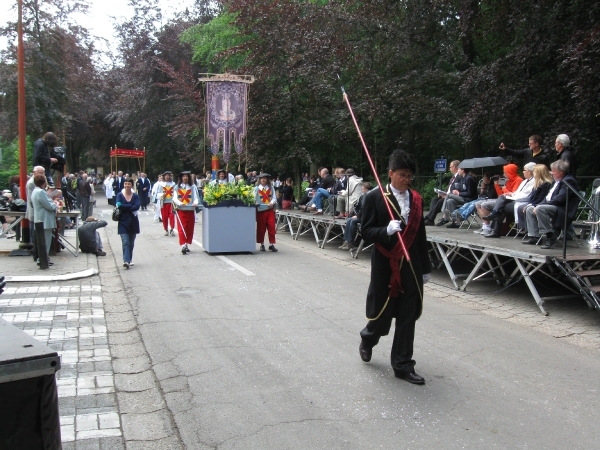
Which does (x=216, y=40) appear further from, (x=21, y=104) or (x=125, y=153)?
(x=21, y=104)

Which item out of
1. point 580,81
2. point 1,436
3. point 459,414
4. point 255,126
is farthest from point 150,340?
point 255,126

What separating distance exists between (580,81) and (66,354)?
10.3 meters

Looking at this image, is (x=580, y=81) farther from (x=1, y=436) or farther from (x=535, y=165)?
(x=1, y=436)

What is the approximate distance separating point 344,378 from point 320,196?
41.4 feet

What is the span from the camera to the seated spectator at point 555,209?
8867 millimetres

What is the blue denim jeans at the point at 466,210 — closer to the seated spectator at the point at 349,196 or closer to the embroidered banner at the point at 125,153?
the seated spectator at the point at 349,196

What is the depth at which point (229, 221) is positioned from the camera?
45.3 ft

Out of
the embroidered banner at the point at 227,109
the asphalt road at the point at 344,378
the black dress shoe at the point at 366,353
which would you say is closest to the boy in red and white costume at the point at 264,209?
the embroidered banner at the point at 227,109

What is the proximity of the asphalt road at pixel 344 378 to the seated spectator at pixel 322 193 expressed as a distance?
8557 mm

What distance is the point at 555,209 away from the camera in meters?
8.96

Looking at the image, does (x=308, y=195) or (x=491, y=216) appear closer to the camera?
(x=491, y=216)

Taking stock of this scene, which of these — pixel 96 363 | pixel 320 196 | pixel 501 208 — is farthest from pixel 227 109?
pixel 96 363

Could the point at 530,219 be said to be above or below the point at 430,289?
above

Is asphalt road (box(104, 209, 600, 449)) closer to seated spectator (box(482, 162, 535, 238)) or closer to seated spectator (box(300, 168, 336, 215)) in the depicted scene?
seated spectator (box(482, 162, 535, 238))
